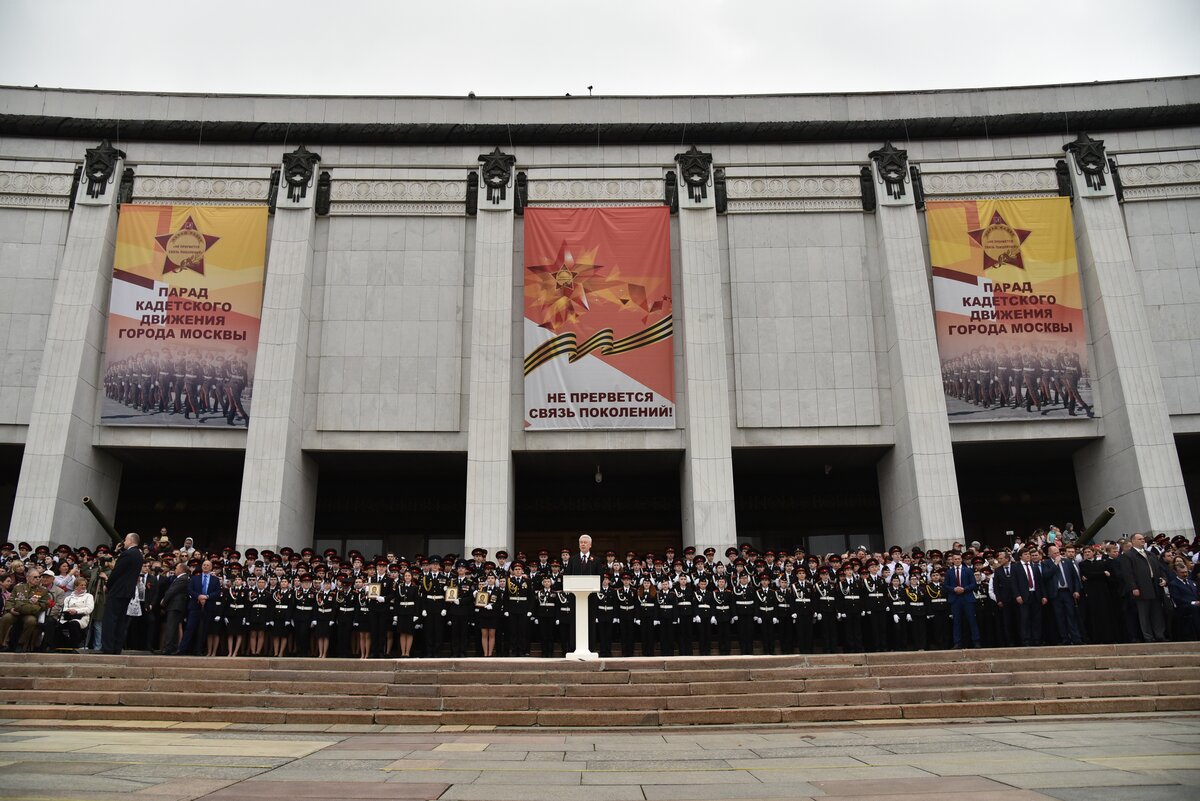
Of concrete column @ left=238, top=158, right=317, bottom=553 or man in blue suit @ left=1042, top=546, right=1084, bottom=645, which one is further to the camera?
concrete column @ left=238, top=158, right=317, bottom=553

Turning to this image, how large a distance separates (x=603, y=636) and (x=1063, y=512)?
767 inches

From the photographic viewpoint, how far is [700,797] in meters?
6.29

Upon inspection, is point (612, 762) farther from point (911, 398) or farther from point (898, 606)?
point (911, 398)

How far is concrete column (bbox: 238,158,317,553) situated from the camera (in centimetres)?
2275

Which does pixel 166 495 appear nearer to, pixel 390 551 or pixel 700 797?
pixel 390 551

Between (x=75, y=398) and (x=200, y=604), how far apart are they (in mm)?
10759

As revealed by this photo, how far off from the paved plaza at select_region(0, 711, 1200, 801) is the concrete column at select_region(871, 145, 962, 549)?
1195 centimetres

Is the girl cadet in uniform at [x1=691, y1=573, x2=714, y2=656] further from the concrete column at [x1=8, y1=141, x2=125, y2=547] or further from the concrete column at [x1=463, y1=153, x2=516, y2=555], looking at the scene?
the concrete column at [x1=8, y1=141, x2=125, y2=547]

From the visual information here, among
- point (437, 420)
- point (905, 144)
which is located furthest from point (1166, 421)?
point (437, 420)

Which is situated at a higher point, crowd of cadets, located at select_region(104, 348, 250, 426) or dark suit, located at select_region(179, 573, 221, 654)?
crowd of cadets, located at select_region(104, 348, 250, 426)

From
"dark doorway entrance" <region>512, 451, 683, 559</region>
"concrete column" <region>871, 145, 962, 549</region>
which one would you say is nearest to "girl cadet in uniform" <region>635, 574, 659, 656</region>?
"concrete column" <region>871, 145, 962, 549</region>

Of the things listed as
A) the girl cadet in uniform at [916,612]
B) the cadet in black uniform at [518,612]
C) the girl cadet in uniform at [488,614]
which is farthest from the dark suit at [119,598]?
the girl cadet in uniform at [916,612]

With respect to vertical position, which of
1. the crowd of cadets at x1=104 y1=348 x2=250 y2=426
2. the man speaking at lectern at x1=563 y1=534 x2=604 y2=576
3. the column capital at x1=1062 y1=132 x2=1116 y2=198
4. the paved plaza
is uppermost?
the column capital at x1=1062 y1=132 x2=1116 y2=198

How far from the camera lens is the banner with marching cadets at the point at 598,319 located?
24.2 m
